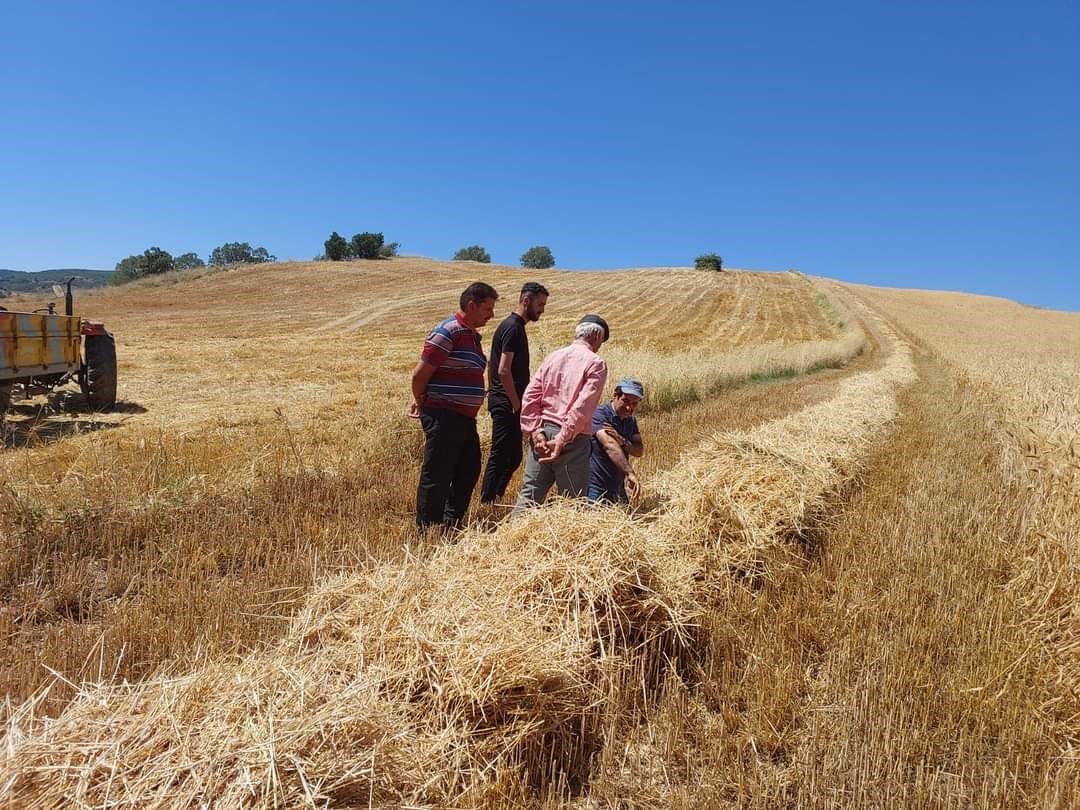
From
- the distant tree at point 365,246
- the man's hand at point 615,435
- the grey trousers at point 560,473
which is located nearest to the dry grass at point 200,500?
the grey trousers at point 560,473

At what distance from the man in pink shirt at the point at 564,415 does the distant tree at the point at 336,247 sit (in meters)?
59.7

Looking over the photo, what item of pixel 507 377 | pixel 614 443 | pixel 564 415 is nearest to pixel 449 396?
pixel 507 377

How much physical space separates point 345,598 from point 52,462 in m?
4.12

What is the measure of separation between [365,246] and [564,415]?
60.0 metres

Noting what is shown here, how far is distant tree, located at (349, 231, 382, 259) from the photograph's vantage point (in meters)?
58.2

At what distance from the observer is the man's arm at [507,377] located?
4.21 meters

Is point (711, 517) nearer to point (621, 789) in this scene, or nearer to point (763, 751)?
point (763, 751)

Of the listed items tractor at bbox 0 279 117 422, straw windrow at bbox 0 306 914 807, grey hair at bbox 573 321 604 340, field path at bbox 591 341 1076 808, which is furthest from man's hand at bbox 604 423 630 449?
tractor at bbox 0 279 117 422

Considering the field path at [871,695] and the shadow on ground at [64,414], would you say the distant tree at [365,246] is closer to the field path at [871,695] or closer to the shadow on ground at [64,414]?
the shadow on ground at [64,414]

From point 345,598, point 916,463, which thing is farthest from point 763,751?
point 916,463

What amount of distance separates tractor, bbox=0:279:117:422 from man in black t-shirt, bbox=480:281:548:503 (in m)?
6.14

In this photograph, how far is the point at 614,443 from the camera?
3.81m

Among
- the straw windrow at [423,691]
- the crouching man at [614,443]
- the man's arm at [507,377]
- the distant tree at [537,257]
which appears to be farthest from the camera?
the distant tree at [537,257]

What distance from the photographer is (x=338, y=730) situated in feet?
5.69
